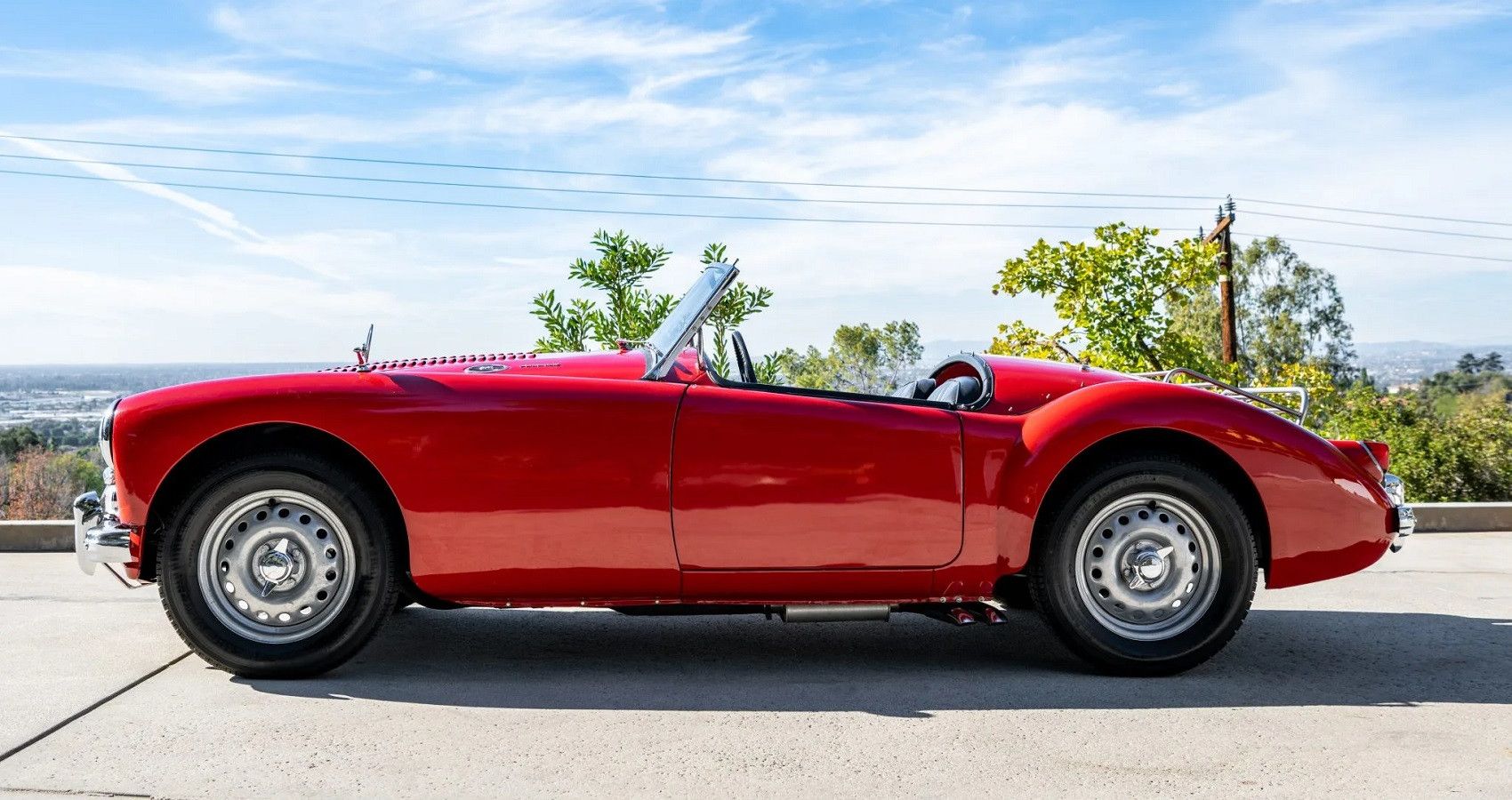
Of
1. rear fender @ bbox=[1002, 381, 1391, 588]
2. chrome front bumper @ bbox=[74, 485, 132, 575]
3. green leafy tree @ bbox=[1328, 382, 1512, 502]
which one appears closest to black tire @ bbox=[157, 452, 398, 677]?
chrome front bumper @ bbox=[74, 485, 132, 575]

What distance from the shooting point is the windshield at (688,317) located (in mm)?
4410

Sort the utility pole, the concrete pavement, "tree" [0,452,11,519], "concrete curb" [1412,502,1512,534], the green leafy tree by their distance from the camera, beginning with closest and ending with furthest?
1. the concrete pavement
2. "concrete curb" [1412,502,1512,534]
3. the green leafy tree
4. "tree" [0,452,11,519]
5. the utility pole

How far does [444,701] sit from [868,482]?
1.53 m

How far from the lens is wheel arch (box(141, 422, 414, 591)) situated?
13.7 feet

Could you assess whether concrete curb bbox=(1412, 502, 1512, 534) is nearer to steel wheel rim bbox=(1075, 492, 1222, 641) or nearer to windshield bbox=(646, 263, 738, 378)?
steel wheel rim bbox=(1075, 492, 1222, 641)

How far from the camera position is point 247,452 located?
4172 mm

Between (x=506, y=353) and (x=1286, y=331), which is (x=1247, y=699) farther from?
(x=1286, y=331)

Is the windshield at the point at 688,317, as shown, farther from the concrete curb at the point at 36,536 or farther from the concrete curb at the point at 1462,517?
the concrete curb at the point at 1462,517

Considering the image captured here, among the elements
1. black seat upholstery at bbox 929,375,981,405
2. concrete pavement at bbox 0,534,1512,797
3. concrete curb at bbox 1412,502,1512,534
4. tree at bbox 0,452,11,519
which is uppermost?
black seat upholstery at bbox 929,375,981,405

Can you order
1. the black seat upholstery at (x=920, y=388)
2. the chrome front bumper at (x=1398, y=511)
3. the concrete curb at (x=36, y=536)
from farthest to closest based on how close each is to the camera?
the concrete curb at (x=36, y=536) → the black seat upholstery at (x=920, y=388) → the chrome front bumper at (x=1398, y=511)

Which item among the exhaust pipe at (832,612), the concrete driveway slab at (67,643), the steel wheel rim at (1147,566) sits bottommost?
the concrete driveway slab at (67,643)

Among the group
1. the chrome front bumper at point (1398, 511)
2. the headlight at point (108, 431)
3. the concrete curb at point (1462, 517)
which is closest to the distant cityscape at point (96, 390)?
the headlight at point (108, 431)

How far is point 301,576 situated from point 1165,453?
2.97m

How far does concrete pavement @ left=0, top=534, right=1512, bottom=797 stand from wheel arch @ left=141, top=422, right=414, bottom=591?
1.68 ft
